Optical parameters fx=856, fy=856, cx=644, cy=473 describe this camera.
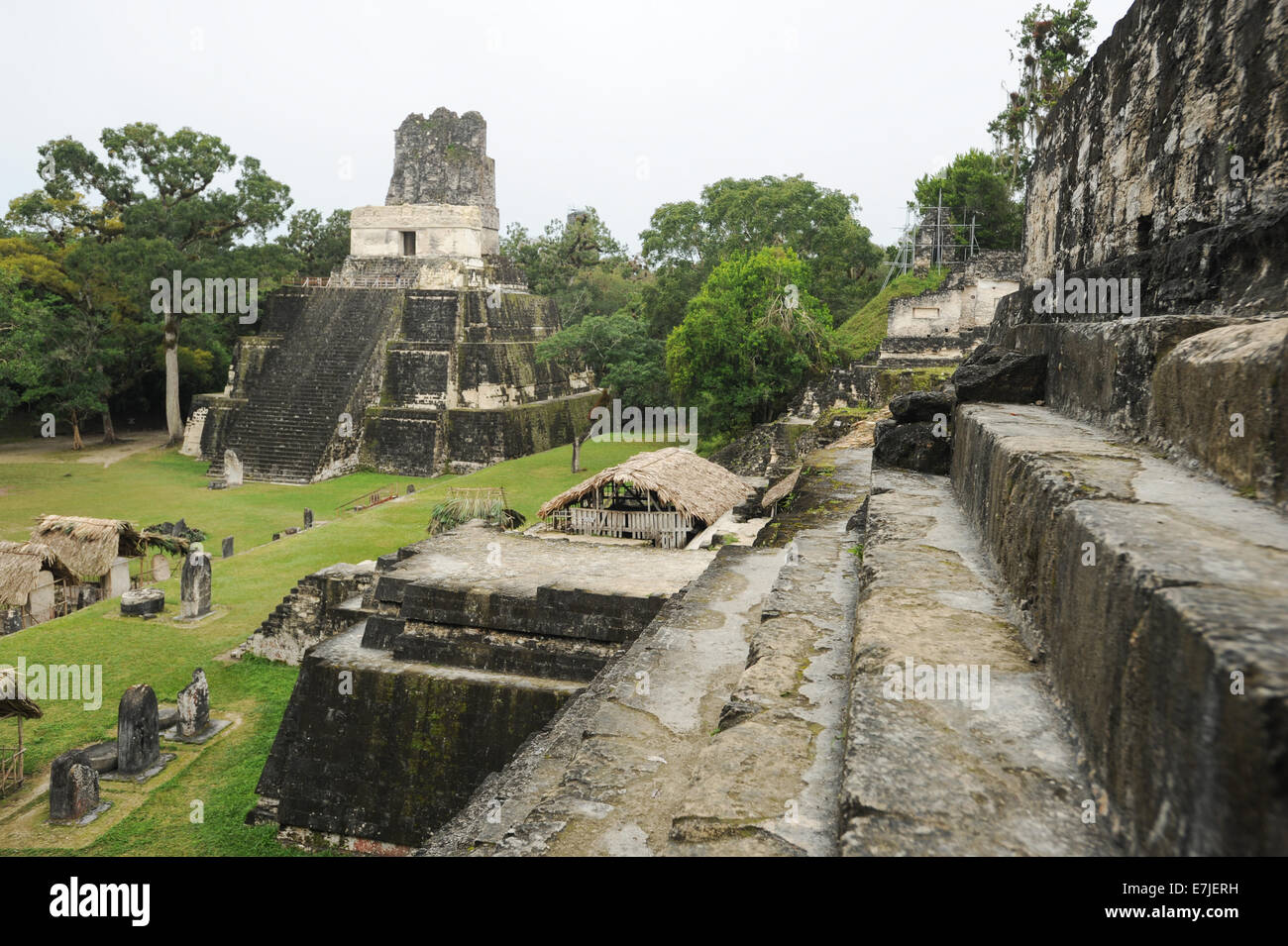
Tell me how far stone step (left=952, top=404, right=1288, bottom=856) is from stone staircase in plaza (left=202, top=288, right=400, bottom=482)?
19968 millimetres

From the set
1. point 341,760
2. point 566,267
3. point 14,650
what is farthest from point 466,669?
point 566,267

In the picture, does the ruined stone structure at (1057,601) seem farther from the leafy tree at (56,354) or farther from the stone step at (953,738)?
the leafy tree at (56,354)

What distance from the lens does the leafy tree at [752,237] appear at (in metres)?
26.8

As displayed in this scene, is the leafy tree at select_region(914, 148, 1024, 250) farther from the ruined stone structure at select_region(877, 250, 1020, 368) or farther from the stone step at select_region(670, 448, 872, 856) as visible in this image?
the stone step at select_region(670, 448, 872, 856)

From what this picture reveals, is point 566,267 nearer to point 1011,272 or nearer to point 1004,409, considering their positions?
point 1011,272

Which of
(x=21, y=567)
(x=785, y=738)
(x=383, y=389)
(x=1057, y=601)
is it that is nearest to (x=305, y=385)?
(x=383, y=389)

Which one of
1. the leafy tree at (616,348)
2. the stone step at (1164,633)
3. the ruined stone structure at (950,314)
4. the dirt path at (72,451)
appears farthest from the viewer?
the dirt path at (72,451)

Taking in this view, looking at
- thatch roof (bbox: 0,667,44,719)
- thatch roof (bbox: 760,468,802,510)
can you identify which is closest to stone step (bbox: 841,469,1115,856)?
thatch roof (bbox: 760,468,802,510)

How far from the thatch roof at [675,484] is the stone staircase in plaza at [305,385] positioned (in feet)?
37.0

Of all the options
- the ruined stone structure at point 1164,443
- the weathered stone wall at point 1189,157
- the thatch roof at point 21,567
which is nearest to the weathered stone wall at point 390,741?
the ruined stone structure at point 1164,443

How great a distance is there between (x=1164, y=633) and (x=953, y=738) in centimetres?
61

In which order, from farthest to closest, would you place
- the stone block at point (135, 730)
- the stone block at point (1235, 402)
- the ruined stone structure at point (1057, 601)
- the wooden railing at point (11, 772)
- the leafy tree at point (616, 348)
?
1. the leafy tree at point (616, 348)
2. the stone block at point (135, 730)
3. the wooden railing at point (11, 772)
4. the stone block at point (1235, 402)
5. the ruined stone structure at point (1057, 601)

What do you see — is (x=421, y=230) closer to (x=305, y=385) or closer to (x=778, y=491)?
(x=305, y=385)

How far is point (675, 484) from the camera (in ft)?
35.9
